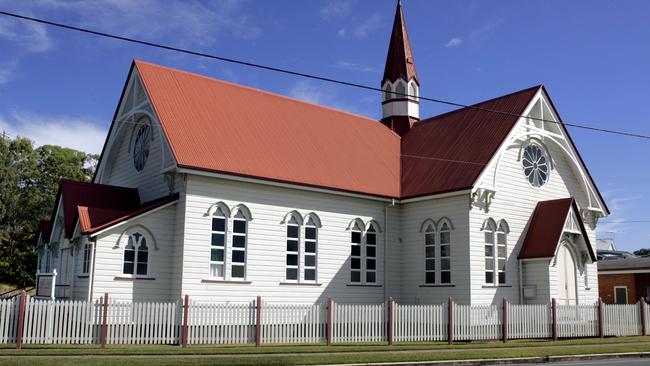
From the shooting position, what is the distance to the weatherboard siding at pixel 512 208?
28328 millimetres

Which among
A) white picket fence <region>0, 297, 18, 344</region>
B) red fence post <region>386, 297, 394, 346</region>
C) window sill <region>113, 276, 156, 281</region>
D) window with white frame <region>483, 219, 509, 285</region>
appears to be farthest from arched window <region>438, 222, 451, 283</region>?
white picket fence <region>0, 297, 18, 344</region>

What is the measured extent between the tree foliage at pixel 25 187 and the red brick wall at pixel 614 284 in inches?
1633

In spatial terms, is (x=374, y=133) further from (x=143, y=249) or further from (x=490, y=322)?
(x=143, y=249)

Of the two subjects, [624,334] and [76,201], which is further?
[624,334]

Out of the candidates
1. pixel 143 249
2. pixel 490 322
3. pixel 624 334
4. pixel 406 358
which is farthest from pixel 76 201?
pixel 624 334

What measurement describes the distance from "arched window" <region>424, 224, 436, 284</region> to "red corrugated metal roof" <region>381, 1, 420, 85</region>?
1328cm

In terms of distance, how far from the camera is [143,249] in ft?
77.8

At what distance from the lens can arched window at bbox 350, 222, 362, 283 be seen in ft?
95.7

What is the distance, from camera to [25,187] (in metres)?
55.6

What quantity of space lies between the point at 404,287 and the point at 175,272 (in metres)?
11.2

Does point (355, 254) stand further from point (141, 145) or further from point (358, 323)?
point (141, 145)

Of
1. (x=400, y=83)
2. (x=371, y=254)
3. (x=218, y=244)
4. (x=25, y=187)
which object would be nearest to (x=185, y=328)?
(x=218, y=244)

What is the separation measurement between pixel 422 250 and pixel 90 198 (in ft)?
46.6

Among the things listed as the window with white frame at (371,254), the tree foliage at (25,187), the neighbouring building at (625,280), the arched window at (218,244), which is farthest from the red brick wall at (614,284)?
the tree foliage at (25,187)
